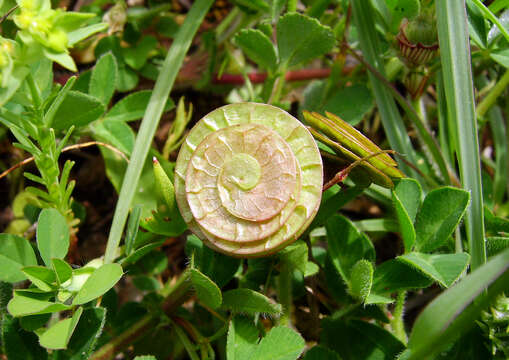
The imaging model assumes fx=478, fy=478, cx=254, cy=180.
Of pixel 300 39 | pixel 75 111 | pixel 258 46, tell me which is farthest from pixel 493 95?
pixel 75 111

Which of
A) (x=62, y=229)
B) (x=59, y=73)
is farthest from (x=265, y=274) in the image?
Result: (x=59, y=73)

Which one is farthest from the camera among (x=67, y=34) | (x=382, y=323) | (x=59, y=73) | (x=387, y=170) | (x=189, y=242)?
(x=59, y=73)

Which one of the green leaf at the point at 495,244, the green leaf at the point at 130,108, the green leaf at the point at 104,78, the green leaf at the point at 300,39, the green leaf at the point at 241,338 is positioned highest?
the green leaf at the point at 300,39

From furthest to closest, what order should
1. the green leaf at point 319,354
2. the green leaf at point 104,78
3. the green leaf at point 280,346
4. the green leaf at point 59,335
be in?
the green leaf at point 104,78 → the green leaf at point 319,354 → the green leaf at point 280,346 → the green leaf at point 59,335

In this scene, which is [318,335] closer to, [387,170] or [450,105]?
[387,170]

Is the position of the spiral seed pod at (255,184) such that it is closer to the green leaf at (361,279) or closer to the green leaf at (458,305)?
the green leaf at (361,279)

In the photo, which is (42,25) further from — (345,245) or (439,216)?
(439,216)

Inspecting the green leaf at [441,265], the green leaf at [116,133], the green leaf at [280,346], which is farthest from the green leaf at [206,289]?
the green leaf at [116,133]
